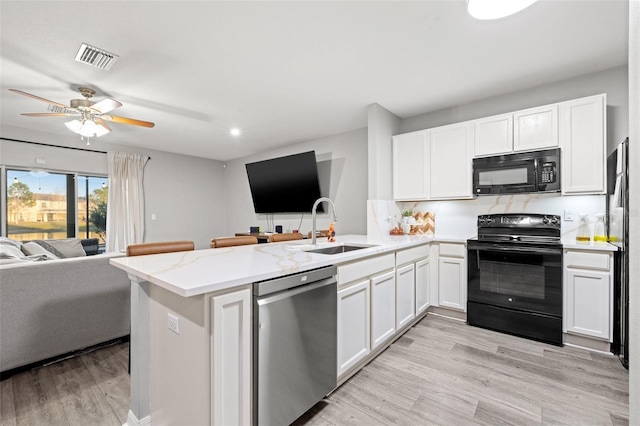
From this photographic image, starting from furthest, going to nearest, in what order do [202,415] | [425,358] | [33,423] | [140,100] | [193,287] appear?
[140,100] < [425,358] < [33,423] < [202,415] < [193,287]

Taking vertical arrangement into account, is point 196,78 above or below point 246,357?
above

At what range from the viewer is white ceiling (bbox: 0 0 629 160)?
198 centimetres

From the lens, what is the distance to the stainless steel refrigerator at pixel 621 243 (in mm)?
2189

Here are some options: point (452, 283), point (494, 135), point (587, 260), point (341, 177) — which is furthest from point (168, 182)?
point (587, 260)

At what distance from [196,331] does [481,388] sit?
1.92 m

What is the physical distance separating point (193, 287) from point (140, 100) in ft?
10.4

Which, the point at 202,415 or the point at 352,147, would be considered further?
the point at 352,147

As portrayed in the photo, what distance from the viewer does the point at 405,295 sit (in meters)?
2.81

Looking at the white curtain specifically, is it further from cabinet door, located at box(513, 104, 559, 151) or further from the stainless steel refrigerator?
the stainless steel refrigerator

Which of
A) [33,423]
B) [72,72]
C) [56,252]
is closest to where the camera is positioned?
[33,423]

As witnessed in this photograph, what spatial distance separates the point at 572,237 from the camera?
2910mm

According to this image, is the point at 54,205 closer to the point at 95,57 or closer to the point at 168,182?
the point at 168,182

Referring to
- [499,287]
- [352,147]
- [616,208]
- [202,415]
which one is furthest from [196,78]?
[616,208]

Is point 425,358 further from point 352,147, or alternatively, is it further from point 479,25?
point 352,147
